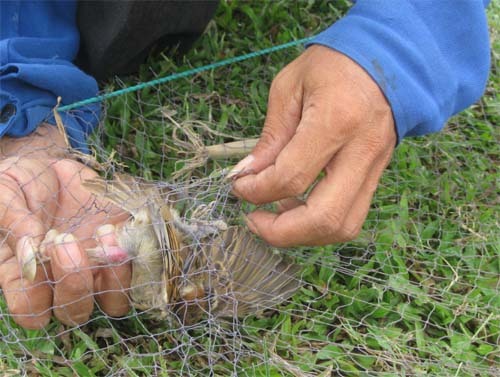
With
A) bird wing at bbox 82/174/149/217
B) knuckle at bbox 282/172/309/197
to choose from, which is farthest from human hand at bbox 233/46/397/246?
bird wing at bbox 82/174/149/217

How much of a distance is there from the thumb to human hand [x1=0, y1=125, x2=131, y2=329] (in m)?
0.29

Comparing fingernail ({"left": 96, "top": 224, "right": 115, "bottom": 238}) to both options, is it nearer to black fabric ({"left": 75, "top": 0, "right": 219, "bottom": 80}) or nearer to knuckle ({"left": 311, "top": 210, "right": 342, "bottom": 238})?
knuckle ({"left": 311, "top": 210, "right": 342, "bottom": 238})

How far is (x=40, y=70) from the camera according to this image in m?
1.56

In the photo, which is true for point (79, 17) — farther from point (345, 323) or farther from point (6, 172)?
point (345, 323)

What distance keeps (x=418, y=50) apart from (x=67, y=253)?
0.77 metres

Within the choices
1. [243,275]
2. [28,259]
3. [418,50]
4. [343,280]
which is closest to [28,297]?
[28,259]

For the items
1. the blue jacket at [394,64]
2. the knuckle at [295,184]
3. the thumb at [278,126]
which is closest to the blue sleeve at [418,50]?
the blue jacket at [394,64]

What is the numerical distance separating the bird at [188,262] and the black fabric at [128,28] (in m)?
0.56

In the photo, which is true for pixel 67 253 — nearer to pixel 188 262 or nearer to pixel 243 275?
pixel 188 262

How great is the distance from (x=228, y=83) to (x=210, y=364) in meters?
0.99

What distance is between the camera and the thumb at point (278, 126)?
1209 mm

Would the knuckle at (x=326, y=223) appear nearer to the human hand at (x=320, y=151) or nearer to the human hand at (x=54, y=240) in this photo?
the human hand at (x=320, y=151)

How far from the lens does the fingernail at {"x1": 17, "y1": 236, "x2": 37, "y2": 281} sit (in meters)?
1.14

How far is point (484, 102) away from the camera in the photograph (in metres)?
2.08
